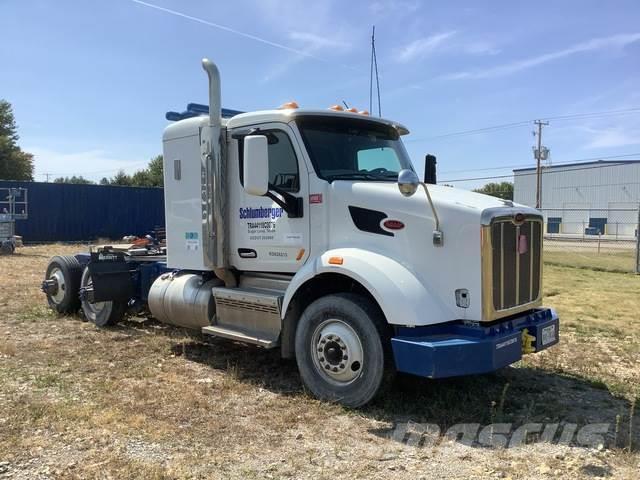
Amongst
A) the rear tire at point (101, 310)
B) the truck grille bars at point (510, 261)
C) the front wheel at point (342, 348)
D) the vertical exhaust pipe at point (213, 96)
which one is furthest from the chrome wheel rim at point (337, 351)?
the rear tire at point (101, 310)

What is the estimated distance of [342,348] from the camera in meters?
4.90

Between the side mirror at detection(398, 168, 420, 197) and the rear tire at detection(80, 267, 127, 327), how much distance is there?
16.7ft

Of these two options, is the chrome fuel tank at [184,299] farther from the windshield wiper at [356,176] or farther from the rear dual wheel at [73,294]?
the windshield wiper at [356,176]

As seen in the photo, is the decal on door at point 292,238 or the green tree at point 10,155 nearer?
the decal on door at point 292,238

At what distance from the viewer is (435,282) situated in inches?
183

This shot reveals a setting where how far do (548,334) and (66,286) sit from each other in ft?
22.7

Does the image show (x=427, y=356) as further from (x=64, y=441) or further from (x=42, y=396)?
(x=42, y=396)

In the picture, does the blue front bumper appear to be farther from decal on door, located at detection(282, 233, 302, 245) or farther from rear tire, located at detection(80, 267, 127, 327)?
rear tire, located at detection(80, 267, 127, 327)

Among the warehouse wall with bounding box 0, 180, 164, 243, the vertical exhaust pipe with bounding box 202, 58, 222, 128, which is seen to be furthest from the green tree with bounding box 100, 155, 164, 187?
the vertical exhaust pipe with bounding box 202, 58, 222, 128

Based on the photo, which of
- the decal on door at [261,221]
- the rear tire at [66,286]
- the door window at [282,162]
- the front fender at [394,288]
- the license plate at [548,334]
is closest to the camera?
the front fender at [394,288]

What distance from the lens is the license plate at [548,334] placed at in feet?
16.5

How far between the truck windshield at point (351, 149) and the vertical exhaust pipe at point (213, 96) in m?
1.03

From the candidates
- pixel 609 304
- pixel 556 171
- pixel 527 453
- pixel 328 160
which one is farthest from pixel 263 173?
pixel 556 171

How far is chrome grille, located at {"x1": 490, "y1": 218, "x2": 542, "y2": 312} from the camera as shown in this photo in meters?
4.62
